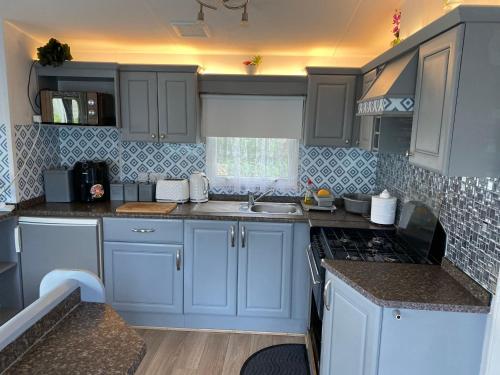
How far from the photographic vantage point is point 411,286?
161 centimetres

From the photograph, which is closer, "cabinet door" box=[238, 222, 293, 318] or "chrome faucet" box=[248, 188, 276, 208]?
"cabinet door" box=[238, 222, 293, 318]

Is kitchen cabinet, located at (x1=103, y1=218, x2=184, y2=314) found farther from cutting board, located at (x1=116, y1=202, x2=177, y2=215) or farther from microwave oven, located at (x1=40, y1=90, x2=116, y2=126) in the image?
microwave oven, located at (x1=40, y1=90, x2=116, y2=126)

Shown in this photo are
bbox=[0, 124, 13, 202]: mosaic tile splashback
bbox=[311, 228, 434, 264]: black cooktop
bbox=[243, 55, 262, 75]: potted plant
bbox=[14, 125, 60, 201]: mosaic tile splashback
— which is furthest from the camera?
bbox=[243, 55, 262, 75]: potted plant

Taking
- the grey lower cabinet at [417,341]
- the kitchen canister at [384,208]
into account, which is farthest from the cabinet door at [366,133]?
the grey lower cabinet at [417,341]

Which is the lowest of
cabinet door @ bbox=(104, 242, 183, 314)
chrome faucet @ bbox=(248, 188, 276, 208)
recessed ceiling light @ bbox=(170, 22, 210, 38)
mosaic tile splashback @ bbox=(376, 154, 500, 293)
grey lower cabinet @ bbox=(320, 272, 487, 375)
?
cabinet door @ bbox=(104, 242, 183, 314)

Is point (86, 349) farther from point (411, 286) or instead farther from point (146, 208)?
point (146, 208)

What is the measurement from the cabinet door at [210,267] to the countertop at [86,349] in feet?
4.92

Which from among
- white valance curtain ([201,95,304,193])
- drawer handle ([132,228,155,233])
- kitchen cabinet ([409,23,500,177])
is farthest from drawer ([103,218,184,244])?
kitchen cabinet ([409,23,500,177])

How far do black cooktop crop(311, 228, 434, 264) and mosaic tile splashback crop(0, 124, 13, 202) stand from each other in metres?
2.33

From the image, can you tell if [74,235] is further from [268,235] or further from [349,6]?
[349,6]

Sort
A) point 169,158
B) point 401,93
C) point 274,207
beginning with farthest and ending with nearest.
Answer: point 169,158
point 274,207
point 401,93

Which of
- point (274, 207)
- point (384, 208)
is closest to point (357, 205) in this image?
point (384, 208)

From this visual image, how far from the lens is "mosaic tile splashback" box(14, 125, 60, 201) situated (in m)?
2.81

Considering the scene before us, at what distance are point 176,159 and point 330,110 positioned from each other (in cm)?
145
